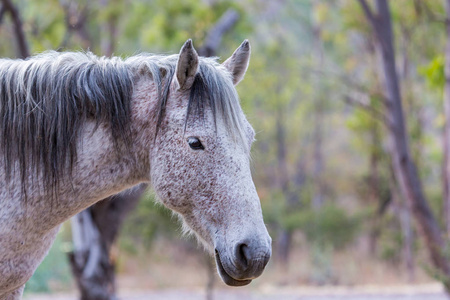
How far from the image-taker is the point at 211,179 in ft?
7.31

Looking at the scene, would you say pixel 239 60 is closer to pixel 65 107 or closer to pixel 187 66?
pixel 187 66

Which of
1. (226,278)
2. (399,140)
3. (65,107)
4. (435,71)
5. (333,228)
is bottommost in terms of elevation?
(333,228)

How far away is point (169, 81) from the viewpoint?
240cm

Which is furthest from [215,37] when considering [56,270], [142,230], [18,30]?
[142,230]

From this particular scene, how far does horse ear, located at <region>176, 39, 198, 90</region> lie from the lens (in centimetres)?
227

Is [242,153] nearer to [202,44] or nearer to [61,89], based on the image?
[61,89]

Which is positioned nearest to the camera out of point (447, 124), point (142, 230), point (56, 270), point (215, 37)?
point (447, 124)

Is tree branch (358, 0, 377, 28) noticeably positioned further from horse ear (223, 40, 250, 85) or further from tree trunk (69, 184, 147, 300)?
horse ear (223, 40, 250, 85)

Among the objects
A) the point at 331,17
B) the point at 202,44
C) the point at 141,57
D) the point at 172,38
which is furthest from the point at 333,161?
the point at 141,57

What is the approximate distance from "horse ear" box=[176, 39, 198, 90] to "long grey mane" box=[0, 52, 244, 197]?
4 centimetres

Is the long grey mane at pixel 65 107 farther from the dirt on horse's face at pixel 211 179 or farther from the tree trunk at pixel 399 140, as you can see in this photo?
the tree trunk at pixel 399 140

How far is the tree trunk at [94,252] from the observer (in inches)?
270

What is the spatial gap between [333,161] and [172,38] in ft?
63.3

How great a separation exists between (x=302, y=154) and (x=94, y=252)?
68.4 feet
